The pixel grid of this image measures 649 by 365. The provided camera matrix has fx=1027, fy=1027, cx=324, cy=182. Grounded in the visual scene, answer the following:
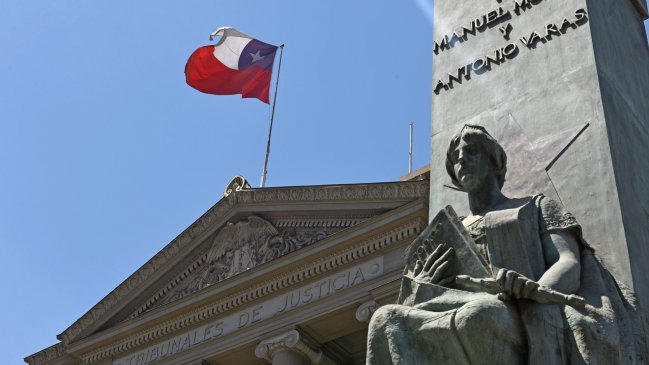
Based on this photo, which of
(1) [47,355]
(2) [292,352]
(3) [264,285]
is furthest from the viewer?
(1) [47,355]

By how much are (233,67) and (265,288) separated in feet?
24.7

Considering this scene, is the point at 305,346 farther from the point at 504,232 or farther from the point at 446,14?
the point at 504,232

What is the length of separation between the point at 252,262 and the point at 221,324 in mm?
1764

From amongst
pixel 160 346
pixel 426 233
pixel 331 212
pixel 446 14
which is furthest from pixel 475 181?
pixel 160 346

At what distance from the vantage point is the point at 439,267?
211 inches

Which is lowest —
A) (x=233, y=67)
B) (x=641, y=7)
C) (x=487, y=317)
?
(x=487, y=317)

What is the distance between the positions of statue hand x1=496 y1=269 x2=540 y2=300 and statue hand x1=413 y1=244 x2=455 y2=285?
460 mm

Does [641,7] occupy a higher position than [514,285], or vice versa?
[641,7]

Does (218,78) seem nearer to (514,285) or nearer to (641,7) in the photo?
(641,7)

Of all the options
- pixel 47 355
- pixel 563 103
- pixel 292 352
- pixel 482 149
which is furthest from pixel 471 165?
pixel 47 355

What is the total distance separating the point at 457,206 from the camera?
6.44 meters

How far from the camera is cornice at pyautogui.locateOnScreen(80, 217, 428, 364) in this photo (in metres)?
23.1

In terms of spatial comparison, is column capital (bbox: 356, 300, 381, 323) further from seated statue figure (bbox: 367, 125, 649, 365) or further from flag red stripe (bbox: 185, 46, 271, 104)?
seated statue figure (bbox: 367, 125, 649, 365)

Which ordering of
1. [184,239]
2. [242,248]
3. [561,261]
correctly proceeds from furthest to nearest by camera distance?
[184,239] < [242,248] < [561,261]
